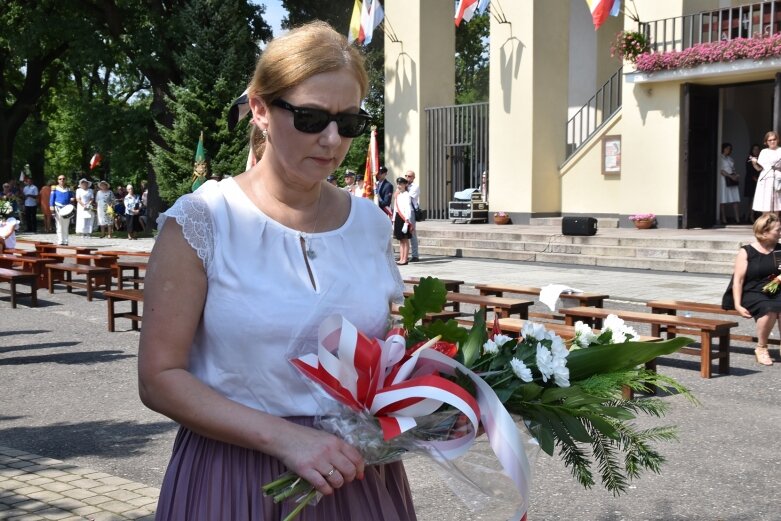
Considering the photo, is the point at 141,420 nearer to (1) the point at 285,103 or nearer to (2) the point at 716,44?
(1) the point at 285,103

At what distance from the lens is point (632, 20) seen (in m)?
20.7

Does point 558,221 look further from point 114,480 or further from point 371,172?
point 114,480

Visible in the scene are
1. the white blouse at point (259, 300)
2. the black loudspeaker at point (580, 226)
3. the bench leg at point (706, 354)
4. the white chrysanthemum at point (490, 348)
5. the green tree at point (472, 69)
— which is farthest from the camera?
the green tree at point (472, 69)

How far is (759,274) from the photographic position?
8281 millimetres

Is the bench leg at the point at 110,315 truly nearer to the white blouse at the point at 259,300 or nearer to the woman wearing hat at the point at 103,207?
the white blouse at the point at 259,300

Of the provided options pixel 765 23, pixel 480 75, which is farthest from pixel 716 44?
pixel 480 75

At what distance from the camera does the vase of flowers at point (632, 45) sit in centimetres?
2014

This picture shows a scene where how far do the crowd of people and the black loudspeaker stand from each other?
11951 mm

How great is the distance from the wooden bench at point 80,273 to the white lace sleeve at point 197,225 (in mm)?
11452

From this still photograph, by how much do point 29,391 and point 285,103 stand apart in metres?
6.26

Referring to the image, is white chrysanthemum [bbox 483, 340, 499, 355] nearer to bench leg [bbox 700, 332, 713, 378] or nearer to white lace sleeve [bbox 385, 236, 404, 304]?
white lace sleeve [bbox 385, 236, 404, 304]

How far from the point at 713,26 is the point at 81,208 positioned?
18.9m

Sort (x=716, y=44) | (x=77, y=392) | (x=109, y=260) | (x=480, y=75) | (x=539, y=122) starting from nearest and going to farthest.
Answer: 1. (x=77, y=392)
2. (x=109, y=260)
3. (x=716, y=44)
4. (x=539, y=122)
5. (x=480, y=75)

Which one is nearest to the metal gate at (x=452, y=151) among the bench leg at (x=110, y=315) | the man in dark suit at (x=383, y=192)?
the man in dark suit at (x=383, y=192)
